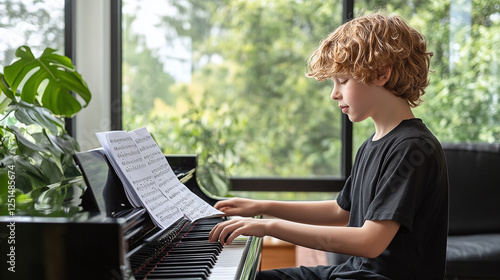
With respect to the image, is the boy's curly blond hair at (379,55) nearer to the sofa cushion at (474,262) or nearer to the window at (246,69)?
the sofa cushion at (474,262)

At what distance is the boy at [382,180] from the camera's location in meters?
1.33

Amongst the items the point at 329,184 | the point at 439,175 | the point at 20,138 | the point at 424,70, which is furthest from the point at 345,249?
the point at 329,184

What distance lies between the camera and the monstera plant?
1.27 m

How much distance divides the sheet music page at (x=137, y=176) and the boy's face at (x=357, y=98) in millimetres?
566

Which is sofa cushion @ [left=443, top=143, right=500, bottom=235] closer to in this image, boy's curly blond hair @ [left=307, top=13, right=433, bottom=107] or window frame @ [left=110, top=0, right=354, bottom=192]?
window frame @ [left=110, top=0, right=354, bottom=192]

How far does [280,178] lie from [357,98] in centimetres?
180

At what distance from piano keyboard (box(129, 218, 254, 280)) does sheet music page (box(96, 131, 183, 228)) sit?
0.17 ft

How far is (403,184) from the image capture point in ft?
4.42

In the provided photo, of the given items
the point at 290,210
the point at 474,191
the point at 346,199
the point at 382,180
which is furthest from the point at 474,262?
the point at 382,180

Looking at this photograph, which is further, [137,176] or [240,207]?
[240,207]

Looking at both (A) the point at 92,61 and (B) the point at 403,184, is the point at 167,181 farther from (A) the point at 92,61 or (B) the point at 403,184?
(A) the point at 92,61

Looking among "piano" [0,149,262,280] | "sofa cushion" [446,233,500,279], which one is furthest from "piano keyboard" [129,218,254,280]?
"sofa cushion" [446,233,500,279]

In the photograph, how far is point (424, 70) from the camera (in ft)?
5.21

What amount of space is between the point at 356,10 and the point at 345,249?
7.40 ft
